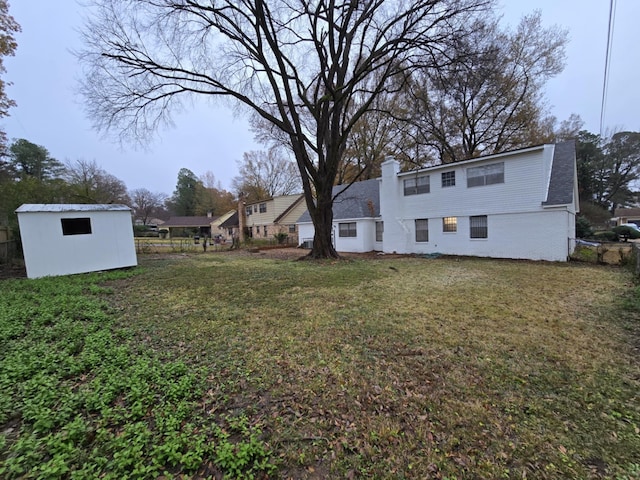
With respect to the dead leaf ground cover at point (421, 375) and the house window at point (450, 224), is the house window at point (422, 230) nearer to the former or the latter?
the house window at point (450, 224)

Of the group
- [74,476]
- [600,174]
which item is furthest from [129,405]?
[600,174]

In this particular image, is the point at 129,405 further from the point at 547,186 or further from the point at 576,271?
the point at 547,186

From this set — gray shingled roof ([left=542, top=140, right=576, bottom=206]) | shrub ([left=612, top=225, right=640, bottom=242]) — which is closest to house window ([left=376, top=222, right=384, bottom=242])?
gray shingled roof ([left=542, top=140, right=576, bottom=206])

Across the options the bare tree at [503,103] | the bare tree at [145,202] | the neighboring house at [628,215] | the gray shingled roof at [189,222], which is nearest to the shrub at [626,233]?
the bare tree at [503,103]

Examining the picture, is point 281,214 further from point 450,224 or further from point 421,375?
point 421,375

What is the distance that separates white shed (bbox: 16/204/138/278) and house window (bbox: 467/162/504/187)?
14.9m

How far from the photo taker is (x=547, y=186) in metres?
11.0

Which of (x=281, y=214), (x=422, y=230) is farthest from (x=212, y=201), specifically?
(x=422, y=230)

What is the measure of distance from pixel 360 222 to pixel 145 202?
56.6 metres

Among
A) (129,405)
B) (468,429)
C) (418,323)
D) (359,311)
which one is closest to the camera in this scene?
(468,429)

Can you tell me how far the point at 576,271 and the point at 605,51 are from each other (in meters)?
6.35

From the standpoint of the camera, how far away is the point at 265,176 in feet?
129

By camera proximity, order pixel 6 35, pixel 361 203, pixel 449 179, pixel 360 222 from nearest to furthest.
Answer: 1. pixel 6 35
2. pixel 449 179
3. pixel 360 222
4. pixel 361 203

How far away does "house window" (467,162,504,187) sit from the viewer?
1177 centimetres
